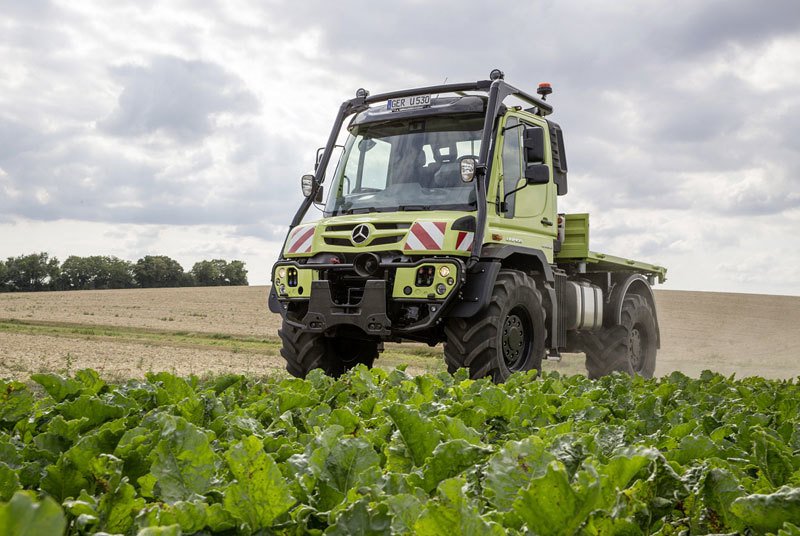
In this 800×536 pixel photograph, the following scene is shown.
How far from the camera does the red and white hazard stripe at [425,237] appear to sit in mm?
7023

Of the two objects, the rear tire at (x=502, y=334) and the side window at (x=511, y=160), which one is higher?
the side window at (x=511, y=160)

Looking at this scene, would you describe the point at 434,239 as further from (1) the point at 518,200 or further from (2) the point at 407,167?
(1) the point at 518,200

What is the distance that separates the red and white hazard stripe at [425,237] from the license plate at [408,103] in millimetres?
1558

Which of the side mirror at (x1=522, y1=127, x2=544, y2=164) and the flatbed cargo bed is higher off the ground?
the side mirror at (x1=522, y1=127, x2=544, y2=164)

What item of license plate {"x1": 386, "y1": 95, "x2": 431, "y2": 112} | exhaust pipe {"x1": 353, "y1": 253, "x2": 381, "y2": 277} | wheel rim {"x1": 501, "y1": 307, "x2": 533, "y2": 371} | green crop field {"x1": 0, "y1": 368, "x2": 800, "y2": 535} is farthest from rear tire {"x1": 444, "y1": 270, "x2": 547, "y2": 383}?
green crop field {"x1": 0, "y1": 368, "x2": 800, "y2": 535}

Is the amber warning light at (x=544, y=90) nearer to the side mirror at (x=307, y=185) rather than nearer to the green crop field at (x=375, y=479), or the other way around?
the side mirror at (x=307, y=185)

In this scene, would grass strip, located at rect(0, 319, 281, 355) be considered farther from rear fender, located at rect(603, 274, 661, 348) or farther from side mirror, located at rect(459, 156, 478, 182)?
side mirror, located at rect(459, 156, 478, 182)

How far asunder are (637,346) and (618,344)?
1043mm

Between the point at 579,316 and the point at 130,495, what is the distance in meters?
8.86

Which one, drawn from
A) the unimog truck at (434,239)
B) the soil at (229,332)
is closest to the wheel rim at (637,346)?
the unimog truck at (434,239)

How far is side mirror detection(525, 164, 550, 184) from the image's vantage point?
25.2 ft

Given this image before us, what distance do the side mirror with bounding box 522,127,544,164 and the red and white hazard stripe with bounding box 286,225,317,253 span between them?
2311 millimetres

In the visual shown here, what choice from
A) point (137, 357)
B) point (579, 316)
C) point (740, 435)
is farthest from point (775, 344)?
point (740, 435)

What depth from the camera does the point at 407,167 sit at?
791cm
